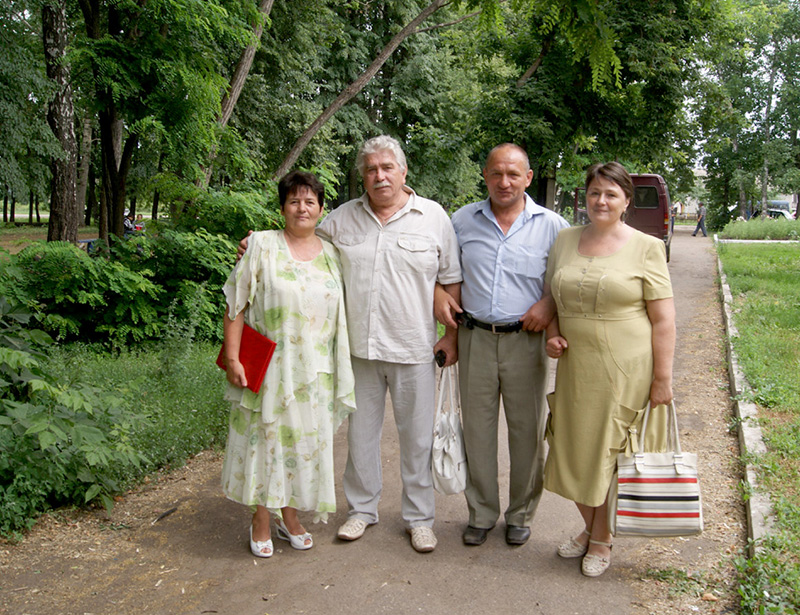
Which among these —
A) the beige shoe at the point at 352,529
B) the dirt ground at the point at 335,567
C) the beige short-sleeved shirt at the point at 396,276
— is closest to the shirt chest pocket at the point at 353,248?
the beige short-sleeved shirt at the point at 396,276

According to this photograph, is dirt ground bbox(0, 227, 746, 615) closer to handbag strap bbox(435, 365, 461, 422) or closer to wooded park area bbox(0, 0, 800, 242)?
handbag strap bbox(435, 365, 461, 422)

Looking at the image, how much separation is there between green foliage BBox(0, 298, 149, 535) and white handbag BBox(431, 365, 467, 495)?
1.71 meters

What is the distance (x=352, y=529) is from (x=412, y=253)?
62.2 inches

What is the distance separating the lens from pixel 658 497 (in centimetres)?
337

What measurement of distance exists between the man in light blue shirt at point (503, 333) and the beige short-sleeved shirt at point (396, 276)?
0.12 meters

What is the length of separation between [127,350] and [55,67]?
490cm

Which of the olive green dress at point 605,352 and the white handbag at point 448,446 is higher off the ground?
the olive green dress at point 605,352

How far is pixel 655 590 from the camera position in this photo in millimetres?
3500

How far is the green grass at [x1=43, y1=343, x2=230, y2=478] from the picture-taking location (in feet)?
16.8

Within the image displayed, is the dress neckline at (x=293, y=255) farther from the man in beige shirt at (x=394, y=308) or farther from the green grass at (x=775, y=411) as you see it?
the green grass at (x=775, y=411)

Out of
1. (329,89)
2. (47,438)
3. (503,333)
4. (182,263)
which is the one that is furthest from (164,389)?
(329,89)

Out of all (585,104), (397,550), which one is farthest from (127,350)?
(585,104)

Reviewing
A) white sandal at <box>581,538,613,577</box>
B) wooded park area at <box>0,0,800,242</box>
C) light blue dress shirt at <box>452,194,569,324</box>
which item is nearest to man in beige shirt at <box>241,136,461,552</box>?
light blue dress shirt at <box>452,194,569,324</box>

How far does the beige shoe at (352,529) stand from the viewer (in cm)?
403
